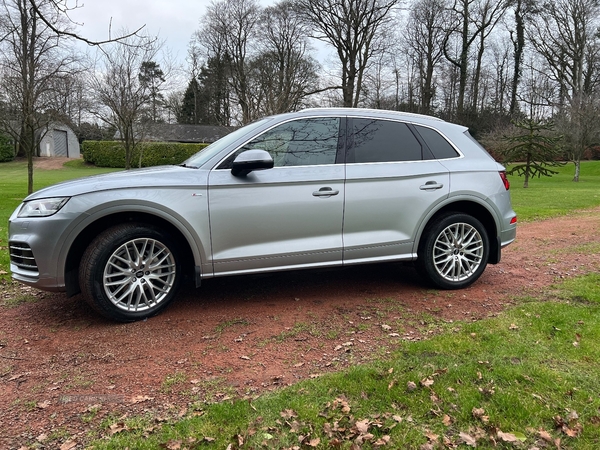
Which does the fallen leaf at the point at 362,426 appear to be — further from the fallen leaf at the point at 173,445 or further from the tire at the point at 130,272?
the tire at the point at 130,272

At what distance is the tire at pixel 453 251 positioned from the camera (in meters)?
4.54

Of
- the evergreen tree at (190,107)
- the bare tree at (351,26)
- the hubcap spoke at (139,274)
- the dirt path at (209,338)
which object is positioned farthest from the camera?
the evergreen tree at (190,107)

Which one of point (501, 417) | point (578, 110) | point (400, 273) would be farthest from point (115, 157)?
point (501, 417)

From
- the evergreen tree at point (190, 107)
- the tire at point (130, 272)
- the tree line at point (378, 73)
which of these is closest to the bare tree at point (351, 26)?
the tree line at point (378, 73)

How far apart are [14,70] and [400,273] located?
13.9 meters

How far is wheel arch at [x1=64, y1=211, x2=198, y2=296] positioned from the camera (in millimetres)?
3637

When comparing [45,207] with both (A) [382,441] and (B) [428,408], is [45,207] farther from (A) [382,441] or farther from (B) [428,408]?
(B) [428,408]

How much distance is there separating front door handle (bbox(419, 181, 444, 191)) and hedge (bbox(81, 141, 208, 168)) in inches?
1445

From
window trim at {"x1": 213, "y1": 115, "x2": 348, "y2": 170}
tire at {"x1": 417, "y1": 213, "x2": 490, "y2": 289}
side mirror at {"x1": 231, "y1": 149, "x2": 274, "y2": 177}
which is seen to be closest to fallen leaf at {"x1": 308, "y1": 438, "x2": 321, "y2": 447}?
side mirror at {"x1": 231, "y1": 149, "x2": 274, "y2": 177}

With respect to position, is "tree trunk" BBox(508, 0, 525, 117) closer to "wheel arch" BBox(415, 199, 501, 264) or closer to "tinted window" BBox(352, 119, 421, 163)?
"wheel arch" BBox(415, 199, 501, 264)

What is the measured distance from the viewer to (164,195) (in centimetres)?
370

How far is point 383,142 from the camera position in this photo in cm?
445

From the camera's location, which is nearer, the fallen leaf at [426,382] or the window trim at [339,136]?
the fallen leaf at [426,382]

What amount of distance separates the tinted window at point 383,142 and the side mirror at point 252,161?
965 mm
